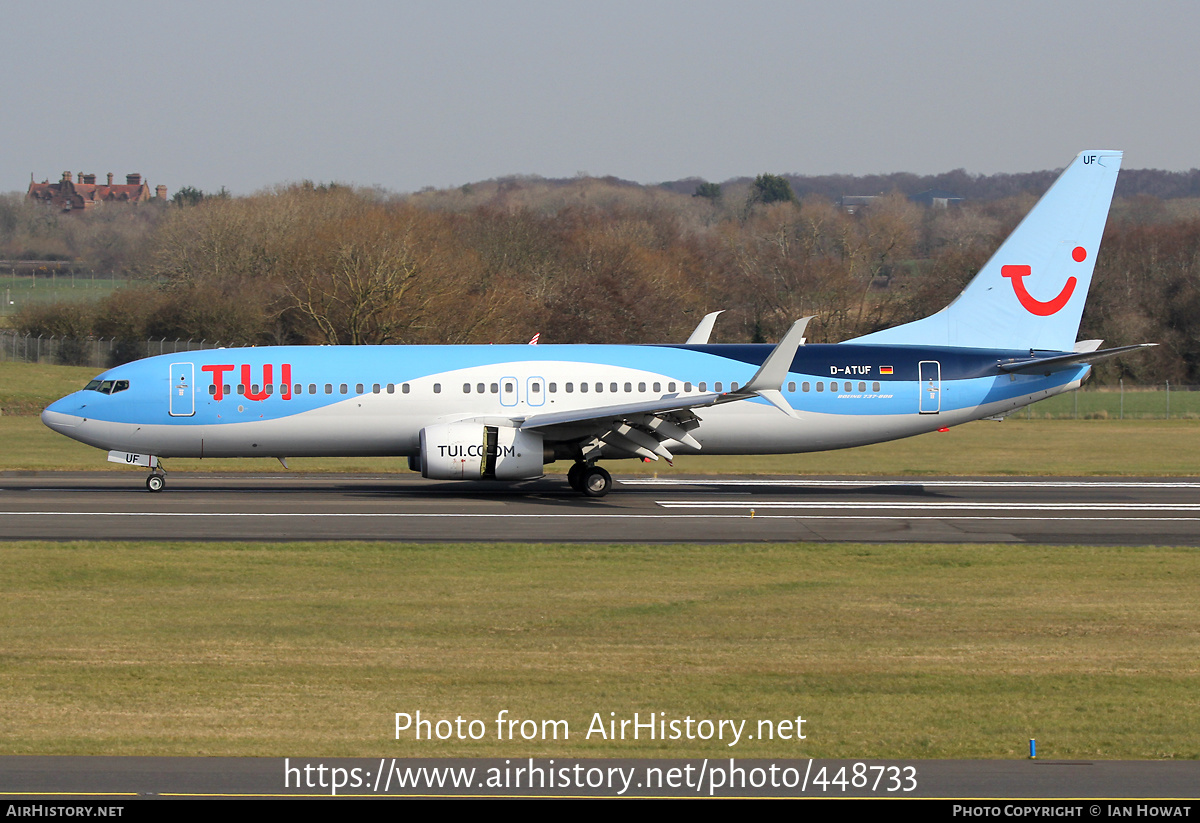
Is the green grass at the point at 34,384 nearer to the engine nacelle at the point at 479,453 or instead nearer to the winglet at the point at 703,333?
the engine nacelle at the point at 479,453

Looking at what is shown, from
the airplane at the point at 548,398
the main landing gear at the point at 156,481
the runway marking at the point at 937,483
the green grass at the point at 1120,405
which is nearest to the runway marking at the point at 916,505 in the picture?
the airplane at the point at 548,398

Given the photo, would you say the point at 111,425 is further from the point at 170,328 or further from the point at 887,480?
the point at 170,328

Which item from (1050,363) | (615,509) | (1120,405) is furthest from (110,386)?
(1120,405)

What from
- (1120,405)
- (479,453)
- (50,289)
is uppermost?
(50,289)

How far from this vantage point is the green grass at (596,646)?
1120 centimetres

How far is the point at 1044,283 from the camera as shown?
33156 mm

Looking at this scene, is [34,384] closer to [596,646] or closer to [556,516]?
[556,516]

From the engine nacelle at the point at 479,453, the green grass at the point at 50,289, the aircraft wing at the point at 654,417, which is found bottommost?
the engine nacelle at the point at 479,453

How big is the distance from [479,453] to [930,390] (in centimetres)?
1166

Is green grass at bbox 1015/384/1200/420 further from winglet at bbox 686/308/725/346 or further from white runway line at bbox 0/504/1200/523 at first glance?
white runway line at bbox 0/504/1200/523

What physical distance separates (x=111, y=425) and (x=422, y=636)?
61.2 ft

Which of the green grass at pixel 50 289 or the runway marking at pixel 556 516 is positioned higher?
the green grass at pixel 50 289

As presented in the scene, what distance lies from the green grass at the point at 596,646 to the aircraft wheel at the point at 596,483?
27.2 ft

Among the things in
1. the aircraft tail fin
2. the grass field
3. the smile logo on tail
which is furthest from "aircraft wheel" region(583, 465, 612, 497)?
the smile logo on tail
